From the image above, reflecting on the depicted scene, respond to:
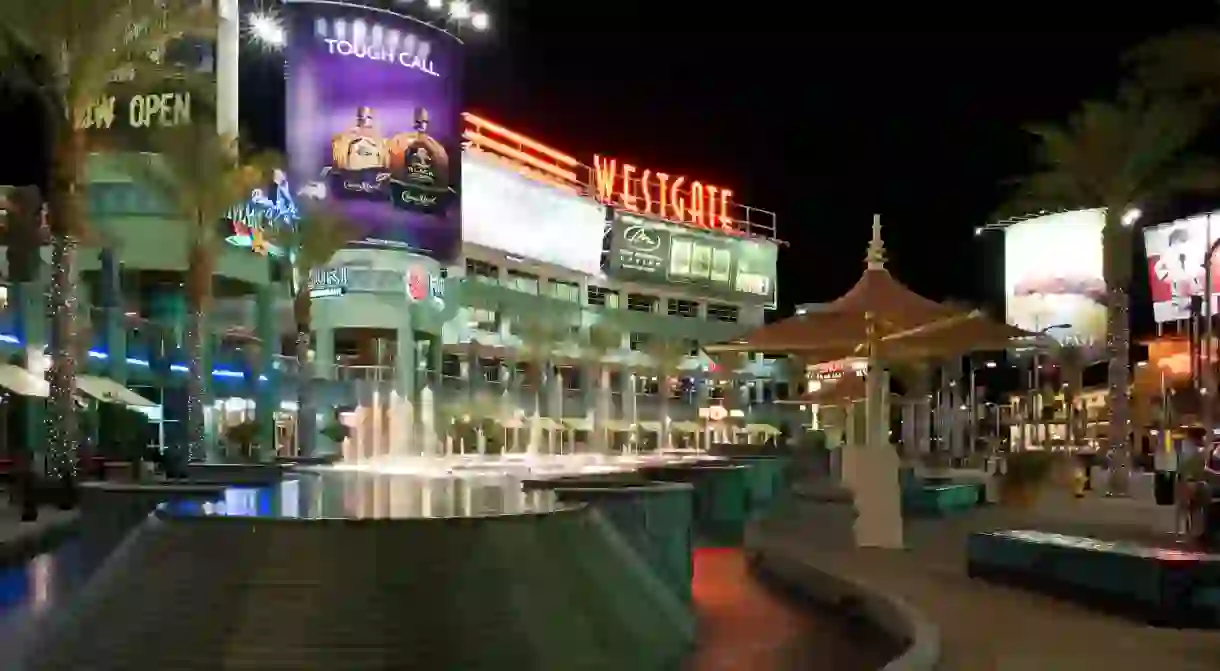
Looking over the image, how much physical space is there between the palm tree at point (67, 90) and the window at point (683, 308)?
76785mm

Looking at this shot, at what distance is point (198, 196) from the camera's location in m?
34.2

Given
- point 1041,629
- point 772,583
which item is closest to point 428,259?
point 772,583

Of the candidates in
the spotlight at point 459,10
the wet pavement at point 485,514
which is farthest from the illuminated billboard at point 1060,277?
the wet pavement at point 485,514

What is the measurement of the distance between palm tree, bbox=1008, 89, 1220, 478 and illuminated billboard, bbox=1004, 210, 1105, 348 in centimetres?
2802

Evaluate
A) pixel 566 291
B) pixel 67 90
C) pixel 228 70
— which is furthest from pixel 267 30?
pixel 67 90

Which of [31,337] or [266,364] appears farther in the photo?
[266,364]

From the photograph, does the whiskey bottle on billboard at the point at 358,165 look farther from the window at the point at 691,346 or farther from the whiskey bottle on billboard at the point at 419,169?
the window at the point at 691,346

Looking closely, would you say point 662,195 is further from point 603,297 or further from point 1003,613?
point 1003,613

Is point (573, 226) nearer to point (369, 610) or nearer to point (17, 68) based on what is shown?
point (17, 68)

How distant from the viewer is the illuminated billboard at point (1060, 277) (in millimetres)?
63250

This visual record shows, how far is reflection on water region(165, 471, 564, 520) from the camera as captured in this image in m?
8.31

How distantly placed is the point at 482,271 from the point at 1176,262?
3700 centimetres

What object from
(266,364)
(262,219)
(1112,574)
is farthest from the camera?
(262,219)

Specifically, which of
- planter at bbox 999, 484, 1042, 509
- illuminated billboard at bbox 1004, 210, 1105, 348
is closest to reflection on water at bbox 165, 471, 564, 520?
planter at bbox 999, 484, 1042, 509
